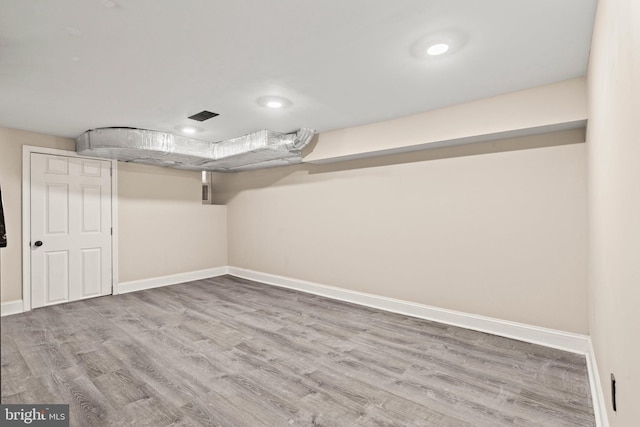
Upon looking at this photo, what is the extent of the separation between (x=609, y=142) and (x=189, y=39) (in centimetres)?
237

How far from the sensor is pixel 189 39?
2.02m

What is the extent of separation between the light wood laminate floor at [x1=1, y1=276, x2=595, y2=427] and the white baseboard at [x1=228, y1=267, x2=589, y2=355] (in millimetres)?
123

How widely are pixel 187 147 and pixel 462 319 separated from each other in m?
4.08

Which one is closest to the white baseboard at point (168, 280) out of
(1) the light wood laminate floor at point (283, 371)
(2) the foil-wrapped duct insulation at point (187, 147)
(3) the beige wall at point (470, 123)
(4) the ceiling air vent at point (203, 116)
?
(1) the light wood laminate floor at point (283, 371)

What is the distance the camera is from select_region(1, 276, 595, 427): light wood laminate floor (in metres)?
2.00

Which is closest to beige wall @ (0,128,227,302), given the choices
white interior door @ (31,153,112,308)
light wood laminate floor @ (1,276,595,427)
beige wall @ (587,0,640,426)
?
white interior door @ (31,153,112,308)

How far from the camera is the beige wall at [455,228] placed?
2.96 metres

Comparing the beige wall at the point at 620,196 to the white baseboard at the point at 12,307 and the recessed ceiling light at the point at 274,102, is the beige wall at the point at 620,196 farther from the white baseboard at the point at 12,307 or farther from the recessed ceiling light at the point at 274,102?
the white baseboard at the point at 12,307

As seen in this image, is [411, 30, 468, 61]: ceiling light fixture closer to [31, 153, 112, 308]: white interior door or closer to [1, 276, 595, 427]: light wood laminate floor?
[1, 276, 595, 427]: light wood laminate floor

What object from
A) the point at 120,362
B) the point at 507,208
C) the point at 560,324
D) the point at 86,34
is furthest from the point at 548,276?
the point at 86,34

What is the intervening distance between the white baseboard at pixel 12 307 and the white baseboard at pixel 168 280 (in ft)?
3.71

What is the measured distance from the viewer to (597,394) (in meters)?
2.08

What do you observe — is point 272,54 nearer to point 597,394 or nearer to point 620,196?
point 620,196

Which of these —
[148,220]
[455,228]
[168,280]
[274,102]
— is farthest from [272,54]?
[168,280]
